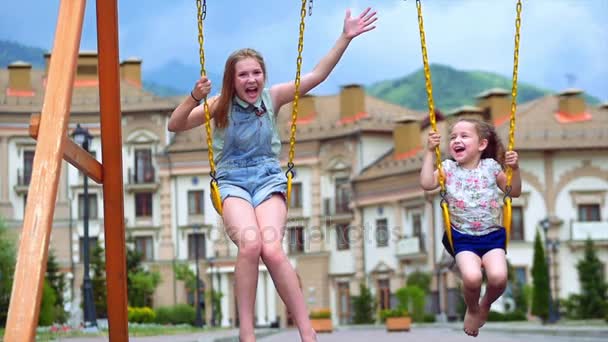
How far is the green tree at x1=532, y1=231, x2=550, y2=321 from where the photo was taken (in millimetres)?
39969

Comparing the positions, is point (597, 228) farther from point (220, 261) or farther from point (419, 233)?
point (220, 261)

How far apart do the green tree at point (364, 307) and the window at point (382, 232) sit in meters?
2.91

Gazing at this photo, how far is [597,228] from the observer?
53.7 metres

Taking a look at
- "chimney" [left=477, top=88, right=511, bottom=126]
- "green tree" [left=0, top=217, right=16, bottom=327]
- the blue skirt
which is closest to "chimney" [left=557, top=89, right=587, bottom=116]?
"chimney" [left=477, top=88, right=511, bottom=126]

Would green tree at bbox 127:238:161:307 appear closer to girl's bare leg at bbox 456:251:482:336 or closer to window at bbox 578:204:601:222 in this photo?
window at bbox 578:204:601:222

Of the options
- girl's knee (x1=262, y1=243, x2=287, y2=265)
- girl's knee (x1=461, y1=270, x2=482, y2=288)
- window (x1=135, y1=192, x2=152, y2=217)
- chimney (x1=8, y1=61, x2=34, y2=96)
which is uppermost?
chimney (x1=8, y1=61, x2=34, y2=96)

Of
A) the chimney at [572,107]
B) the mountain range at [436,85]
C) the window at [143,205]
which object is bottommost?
the window at [143,205]

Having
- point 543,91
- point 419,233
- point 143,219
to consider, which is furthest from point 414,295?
point 543,91

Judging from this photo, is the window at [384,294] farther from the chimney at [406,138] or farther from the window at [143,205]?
the window at [143,205]

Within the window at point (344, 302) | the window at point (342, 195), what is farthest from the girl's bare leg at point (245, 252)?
the window at point (342, 195)

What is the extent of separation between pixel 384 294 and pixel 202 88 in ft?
174

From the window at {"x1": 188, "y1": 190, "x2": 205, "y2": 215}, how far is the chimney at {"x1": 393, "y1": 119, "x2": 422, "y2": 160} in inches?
426

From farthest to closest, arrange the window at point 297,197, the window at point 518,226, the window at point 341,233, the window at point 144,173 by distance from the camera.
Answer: the window at point 144,173
the window at point 297,197
the window at point 341,233
the window at point 518,226

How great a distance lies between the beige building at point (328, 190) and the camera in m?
54.3
